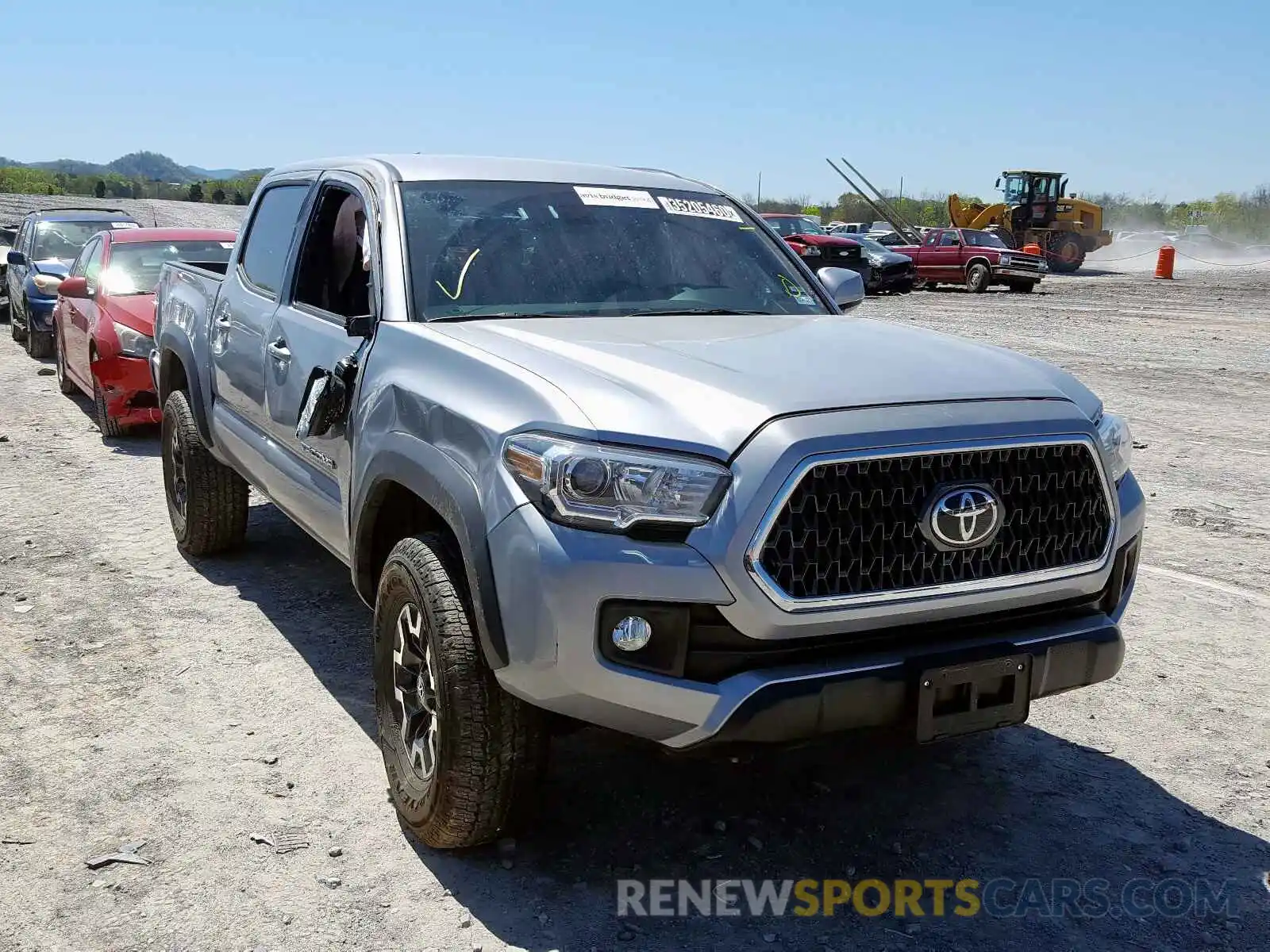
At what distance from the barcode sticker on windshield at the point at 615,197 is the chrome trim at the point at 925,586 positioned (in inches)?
75.9

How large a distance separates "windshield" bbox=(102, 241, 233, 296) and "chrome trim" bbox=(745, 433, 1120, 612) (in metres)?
8.16

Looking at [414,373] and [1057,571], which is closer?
[1057,571]

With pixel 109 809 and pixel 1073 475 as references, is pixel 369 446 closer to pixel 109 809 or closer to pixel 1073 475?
pixel 109 809

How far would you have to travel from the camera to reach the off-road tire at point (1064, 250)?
40219 millimetres

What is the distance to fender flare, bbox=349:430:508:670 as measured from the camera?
2939 mm

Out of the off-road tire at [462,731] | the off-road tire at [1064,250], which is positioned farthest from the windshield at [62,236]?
the off-road tire at [1064,250]

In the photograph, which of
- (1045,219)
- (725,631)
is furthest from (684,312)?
(1045,219)

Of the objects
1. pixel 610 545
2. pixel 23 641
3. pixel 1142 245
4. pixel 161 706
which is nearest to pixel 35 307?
pixel 23 641

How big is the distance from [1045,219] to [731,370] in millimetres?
39445

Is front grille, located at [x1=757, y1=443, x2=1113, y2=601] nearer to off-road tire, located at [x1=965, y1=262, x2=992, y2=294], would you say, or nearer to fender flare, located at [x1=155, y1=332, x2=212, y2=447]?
fender flare, located at [x1=155, y1=332, x2=212, y2=447]

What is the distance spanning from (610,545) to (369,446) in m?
1.15

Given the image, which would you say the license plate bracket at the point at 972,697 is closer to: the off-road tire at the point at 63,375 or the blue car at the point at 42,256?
the off-road tire at the point at 63,375

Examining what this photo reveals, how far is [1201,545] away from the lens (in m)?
6.66

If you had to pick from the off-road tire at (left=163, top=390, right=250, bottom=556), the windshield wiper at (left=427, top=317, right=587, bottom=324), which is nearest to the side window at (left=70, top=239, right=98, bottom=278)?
the off-road tire at (left=163, top=390, right=250, bottom=556)
